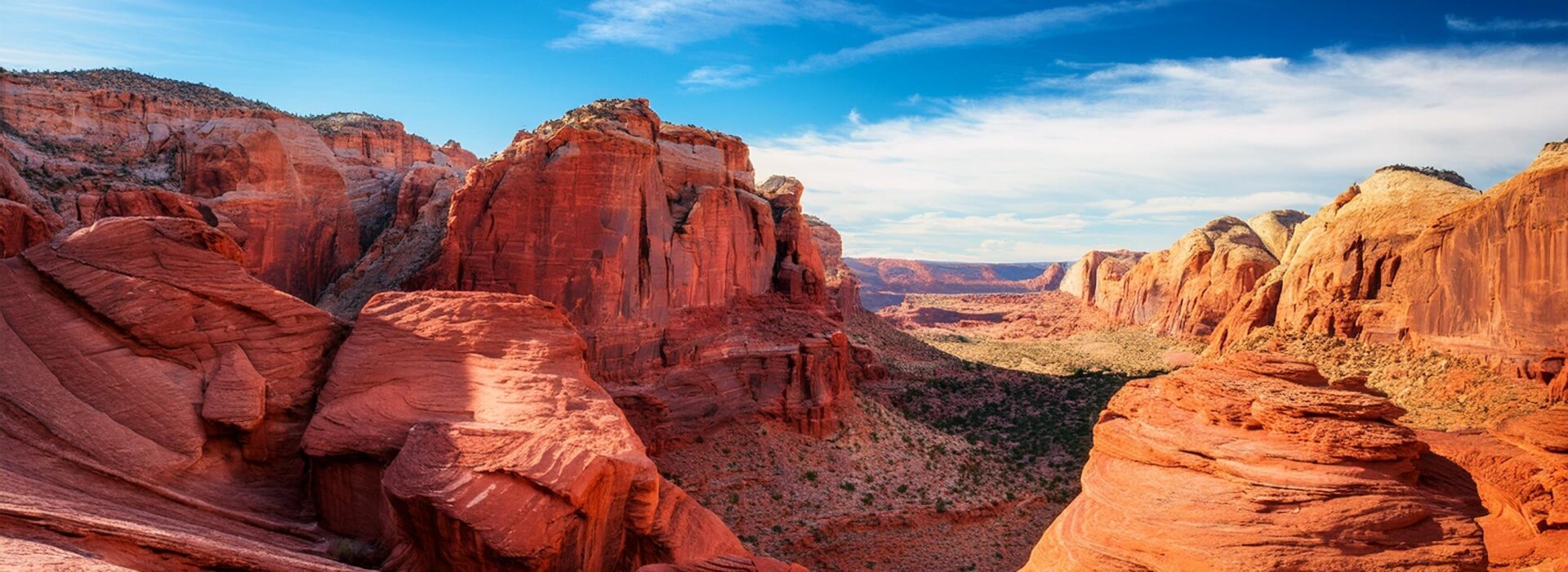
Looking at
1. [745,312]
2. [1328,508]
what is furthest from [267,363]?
[745,312]

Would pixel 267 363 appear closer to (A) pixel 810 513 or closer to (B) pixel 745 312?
(A) pixel 810 513

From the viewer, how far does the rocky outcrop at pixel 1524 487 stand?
17.2 m

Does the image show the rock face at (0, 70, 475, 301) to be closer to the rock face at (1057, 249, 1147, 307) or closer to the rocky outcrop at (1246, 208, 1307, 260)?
the rocky outcrop at (1246, 208, 1307, 260)

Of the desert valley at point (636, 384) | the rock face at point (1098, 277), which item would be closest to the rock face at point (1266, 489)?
the desert valley at point (636, 384)

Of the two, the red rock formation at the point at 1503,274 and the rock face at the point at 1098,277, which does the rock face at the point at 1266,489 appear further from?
the rock face at the point at 1098,277

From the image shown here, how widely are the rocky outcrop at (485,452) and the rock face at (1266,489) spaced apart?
296 inches

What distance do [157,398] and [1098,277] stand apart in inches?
4528

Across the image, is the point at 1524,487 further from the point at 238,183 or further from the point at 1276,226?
the point at 1276,226

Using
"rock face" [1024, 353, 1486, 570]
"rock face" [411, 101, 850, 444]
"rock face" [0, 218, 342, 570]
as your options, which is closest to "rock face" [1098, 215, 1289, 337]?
"rock face" [411, 101, 850, 444]

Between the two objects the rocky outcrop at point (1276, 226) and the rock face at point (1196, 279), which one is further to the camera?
the rocky outcrop at point (1276, 226)

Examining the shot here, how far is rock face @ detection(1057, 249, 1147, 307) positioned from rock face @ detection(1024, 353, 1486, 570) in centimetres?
9110

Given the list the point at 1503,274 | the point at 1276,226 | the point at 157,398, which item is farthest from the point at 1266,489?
the point at 1276,226

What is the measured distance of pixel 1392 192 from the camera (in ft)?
137

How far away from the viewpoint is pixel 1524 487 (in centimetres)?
1791
